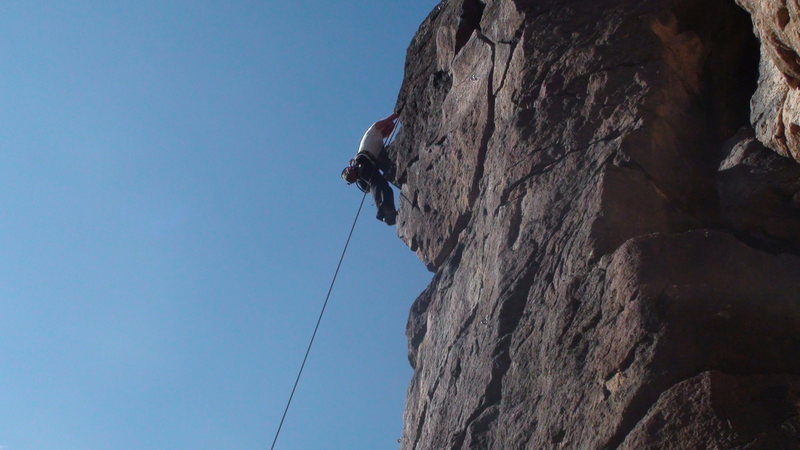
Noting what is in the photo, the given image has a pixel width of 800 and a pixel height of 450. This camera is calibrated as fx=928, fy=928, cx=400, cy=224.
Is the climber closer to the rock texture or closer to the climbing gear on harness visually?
the climbing gear on harness

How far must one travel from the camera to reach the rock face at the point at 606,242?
5672mm

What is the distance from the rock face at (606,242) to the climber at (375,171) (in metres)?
1.78

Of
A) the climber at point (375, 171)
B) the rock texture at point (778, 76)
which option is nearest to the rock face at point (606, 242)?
the rock texture at point (778, 76)

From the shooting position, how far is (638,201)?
267 inches

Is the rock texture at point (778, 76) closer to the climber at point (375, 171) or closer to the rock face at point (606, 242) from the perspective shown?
the rock face at point (606, 242)

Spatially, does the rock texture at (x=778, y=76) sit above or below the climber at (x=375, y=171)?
below

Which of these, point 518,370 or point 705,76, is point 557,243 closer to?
point 518,370

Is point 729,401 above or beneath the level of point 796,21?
beneath

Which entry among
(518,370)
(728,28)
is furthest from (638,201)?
(728,28)

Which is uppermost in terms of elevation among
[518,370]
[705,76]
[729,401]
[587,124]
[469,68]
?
[469,68]

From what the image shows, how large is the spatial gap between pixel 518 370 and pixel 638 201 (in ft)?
4.97

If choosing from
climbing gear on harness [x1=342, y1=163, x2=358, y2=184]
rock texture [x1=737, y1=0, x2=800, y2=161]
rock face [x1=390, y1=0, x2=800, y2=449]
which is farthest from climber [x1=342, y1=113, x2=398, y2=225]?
rock texture [x1=737, y1=0, x2=800, y2=161]

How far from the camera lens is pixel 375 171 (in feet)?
38.2

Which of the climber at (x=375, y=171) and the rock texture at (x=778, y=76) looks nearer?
the rock texture at (x=778, y=76)
